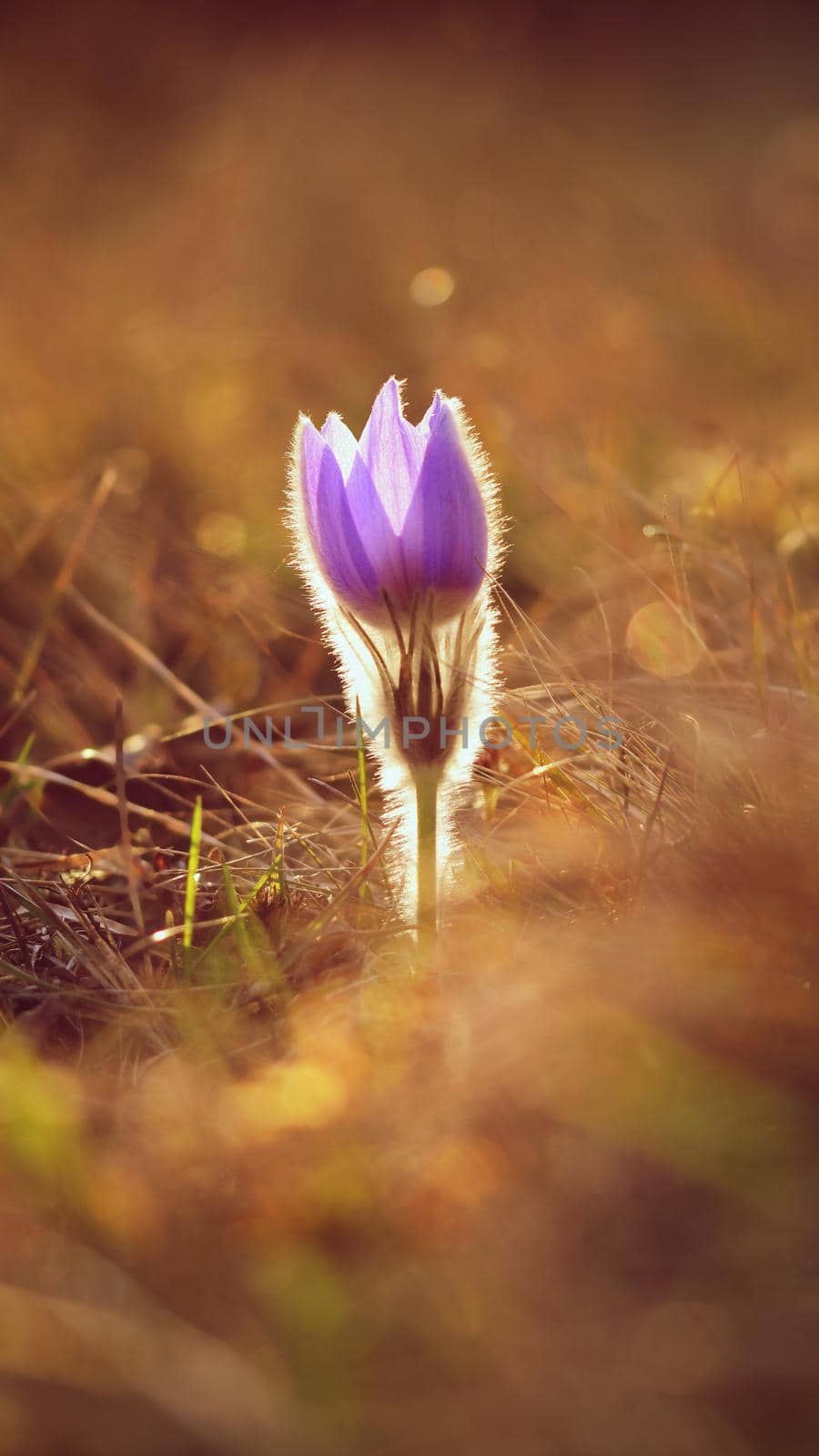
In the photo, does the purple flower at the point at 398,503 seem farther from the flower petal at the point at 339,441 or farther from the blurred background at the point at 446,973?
the blurred background at the point at 446,973

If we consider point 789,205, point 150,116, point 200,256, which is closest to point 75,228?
point 200,256

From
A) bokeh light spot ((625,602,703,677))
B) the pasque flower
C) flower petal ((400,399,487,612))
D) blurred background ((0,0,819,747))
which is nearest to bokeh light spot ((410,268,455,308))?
blurred background ((0,0,819,747))

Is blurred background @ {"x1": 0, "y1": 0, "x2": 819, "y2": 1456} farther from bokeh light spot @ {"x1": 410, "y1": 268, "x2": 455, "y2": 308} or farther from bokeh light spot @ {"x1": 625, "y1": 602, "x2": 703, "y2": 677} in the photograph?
bokeh light spot @ {"x1": 410, "y1": 268, "x2": 455, "y2": 308}

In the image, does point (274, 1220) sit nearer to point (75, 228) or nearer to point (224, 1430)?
point (224, 1430)

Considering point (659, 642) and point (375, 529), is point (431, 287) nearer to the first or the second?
point (659, 642)

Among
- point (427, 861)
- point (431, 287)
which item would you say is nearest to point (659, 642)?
point (427, 861)

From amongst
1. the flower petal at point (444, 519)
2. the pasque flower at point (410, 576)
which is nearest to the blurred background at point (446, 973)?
the pasque flower at point (410, 576)

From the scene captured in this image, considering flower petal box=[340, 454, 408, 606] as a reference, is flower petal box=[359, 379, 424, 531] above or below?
above
